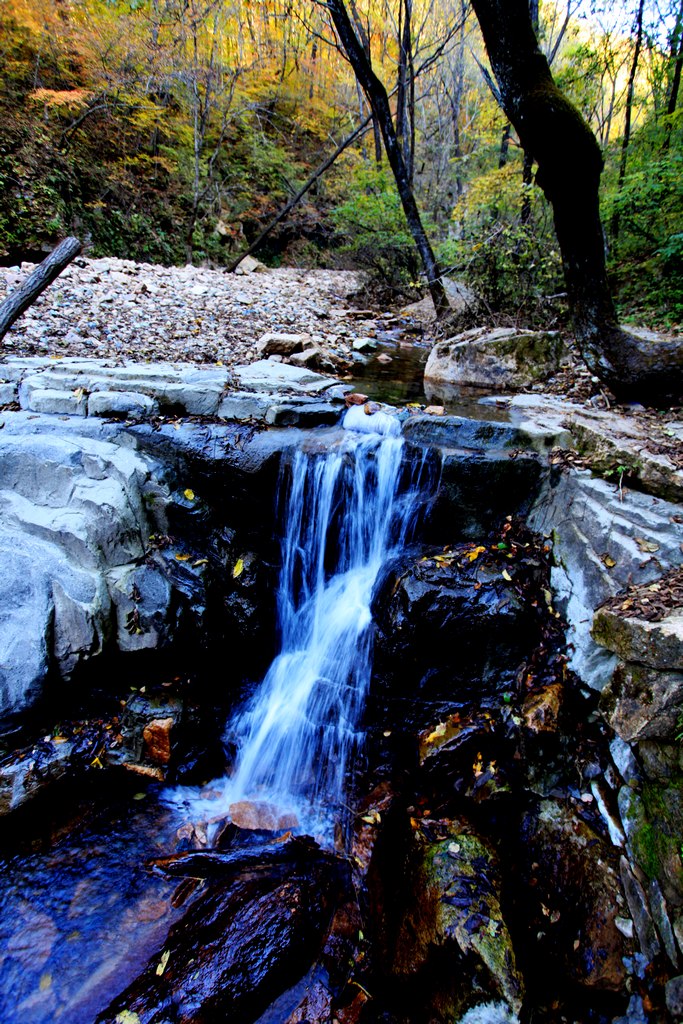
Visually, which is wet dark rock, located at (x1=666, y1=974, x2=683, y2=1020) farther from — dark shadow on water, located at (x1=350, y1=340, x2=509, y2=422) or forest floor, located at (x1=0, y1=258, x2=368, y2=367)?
forest floor, located at (x1=0, y1=258, x2=368, y2=367)

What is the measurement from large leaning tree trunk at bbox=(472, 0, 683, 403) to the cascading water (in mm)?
2317

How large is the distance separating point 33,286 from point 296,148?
1656 centimetres

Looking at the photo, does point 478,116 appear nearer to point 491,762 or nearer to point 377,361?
point 377,361

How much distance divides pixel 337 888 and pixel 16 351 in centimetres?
641

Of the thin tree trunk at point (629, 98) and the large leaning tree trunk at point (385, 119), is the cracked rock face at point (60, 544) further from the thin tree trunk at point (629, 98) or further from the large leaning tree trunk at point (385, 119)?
the thin tree trunk at point (629, 98)

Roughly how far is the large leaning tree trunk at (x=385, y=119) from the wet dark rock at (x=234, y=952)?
9.28 metres

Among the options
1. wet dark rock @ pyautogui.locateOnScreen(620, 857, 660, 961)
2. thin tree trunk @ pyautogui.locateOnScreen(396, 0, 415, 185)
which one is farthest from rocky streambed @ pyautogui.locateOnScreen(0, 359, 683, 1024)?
thin tree trunk @ pyautogui.locateOnScreen(396, 0, 415, 185)

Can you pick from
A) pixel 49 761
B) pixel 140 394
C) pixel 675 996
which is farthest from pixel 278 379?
pixel 675 996

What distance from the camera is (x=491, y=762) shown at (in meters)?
3.33

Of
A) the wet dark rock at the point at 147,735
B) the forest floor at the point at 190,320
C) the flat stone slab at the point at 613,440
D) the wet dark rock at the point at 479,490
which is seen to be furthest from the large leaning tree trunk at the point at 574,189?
the wet dark rock at the point at 147,735

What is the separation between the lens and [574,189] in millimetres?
4445

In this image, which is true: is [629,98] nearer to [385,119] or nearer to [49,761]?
[385,119]

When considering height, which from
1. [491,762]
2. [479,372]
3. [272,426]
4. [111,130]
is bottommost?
[491,762]

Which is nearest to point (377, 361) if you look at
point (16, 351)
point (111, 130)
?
point (16, 351)
